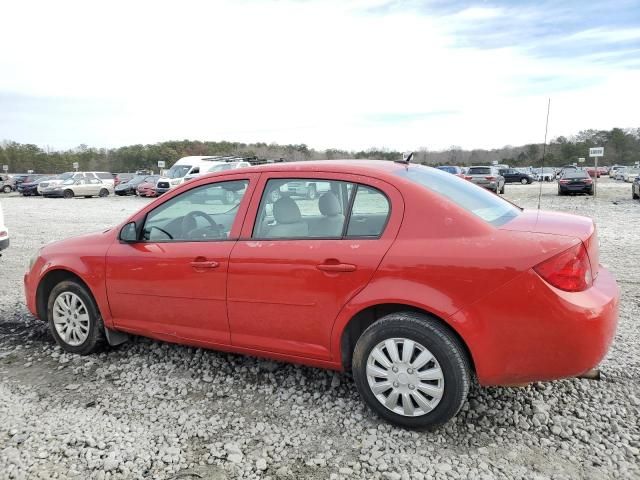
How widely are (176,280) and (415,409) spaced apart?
1.89 metres

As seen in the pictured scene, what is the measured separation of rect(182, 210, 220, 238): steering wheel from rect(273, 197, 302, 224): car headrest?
1.81ft

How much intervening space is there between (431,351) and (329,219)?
1.04 m

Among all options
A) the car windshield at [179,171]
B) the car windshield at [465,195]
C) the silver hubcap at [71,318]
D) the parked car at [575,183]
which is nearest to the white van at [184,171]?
the car windshield at [179,171]

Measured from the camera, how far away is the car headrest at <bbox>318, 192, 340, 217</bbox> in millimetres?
3234

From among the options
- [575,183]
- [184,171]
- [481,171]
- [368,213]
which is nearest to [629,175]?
[481,171]

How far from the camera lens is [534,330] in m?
2.66

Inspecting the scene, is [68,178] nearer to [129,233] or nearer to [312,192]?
[129,233]

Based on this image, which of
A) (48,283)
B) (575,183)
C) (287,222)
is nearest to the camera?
(287,222)

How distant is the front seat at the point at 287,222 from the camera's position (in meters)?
3.32

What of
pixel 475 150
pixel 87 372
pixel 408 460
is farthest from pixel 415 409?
pixel 475 150

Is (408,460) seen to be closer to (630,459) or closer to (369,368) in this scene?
(369,368)

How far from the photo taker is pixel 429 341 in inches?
111

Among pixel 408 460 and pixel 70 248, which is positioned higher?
pixel 70 248

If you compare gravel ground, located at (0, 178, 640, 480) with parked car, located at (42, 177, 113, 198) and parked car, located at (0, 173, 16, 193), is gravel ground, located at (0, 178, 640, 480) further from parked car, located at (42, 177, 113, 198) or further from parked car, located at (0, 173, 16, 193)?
parked car, located at (0, 173, 16, 193)
